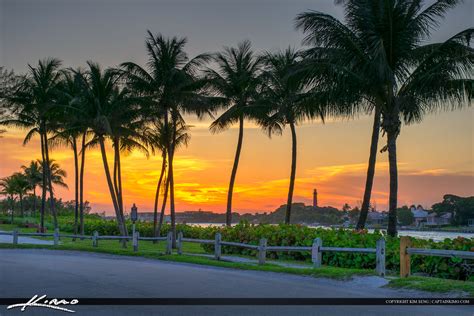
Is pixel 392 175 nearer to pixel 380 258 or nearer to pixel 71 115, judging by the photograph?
pixel 380 258

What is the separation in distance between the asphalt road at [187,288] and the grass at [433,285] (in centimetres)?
34

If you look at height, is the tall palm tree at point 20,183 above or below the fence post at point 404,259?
above

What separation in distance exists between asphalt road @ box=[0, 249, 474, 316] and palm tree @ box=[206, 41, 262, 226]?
2060 centimetres

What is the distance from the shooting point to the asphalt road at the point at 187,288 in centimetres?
1112

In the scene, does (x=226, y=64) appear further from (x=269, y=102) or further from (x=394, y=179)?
(x=394, y=179)

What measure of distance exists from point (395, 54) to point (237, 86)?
17.8m

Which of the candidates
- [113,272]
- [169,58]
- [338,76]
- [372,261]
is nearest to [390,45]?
[338,76]

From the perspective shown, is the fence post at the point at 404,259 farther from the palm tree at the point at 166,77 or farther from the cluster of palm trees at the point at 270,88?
the palm tree at the point at 166,77

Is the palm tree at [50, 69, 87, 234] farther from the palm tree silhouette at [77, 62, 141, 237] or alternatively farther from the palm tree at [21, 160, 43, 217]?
the palm tree at [21, 160, 43, 217]

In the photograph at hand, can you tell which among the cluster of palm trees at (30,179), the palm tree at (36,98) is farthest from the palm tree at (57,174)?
the palm tree at (36,98)

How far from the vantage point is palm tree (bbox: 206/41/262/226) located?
39.8 metres

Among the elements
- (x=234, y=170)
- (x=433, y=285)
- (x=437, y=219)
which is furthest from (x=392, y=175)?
(x=437, y=219)

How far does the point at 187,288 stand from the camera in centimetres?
1446

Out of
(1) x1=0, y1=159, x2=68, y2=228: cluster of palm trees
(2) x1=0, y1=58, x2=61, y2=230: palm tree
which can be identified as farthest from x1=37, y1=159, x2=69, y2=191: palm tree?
(2) x1=0, y1=58, x2=61, y2=230: palm tree
